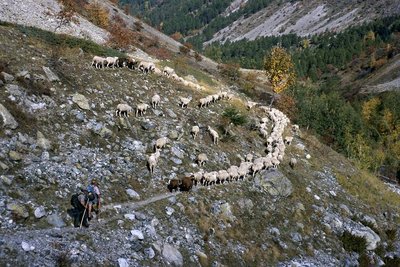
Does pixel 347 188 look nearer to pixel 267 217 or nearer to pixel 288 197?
pixel 288 197

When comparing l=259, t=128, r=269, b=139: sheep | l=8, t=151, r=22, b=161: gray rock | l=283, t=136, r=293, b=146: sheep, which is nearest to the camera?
l=8, t=151, r=22, b=161: gray rock

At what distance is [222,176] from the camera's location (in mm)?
27031

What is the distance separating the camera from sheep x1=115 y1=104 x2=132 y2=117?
2835cm

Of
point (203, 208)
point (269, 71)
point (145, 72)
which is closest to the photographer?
point (203, 208)

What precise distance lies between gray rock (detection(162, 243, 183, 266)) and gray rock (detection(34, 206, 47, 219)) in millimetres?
5498

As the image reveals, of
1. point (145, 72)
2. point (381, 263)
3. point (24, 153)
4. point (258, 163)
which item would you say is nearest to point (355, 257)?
point (381, 263)

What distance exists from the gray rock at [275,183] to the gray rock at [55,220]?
14586 mm

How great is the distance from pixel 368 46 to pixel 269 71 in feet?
476

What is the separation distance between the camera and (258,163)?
30172 mm

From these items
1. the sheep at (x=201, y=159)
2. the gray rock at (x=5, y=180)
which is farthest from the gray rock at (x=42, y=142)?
the sheep at (x=201, y=159)

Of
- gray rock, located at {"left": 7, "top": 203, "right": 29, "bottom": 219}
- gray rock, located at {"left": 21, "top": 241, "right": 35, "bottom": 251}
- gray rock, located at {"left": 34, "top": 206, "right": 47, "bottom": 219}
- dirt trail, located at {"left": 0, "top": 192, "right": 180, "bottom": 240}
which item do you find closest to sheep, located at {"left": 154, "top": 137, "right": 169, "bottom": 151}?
dirt trail, located at {"left": 0, "top": 192, "right": 180, "bottom": 240}

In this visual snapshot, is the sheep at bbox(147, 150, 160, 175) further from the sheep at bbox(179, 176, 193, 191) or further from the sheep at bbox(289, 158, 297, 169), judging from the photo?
the sheep at bbox(289, 158, 297, 169)

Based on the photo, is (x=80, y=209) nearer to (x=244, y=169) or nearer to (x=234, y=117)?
(x=244, y=169)

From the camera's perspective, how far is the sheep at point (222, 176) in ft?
88.4
